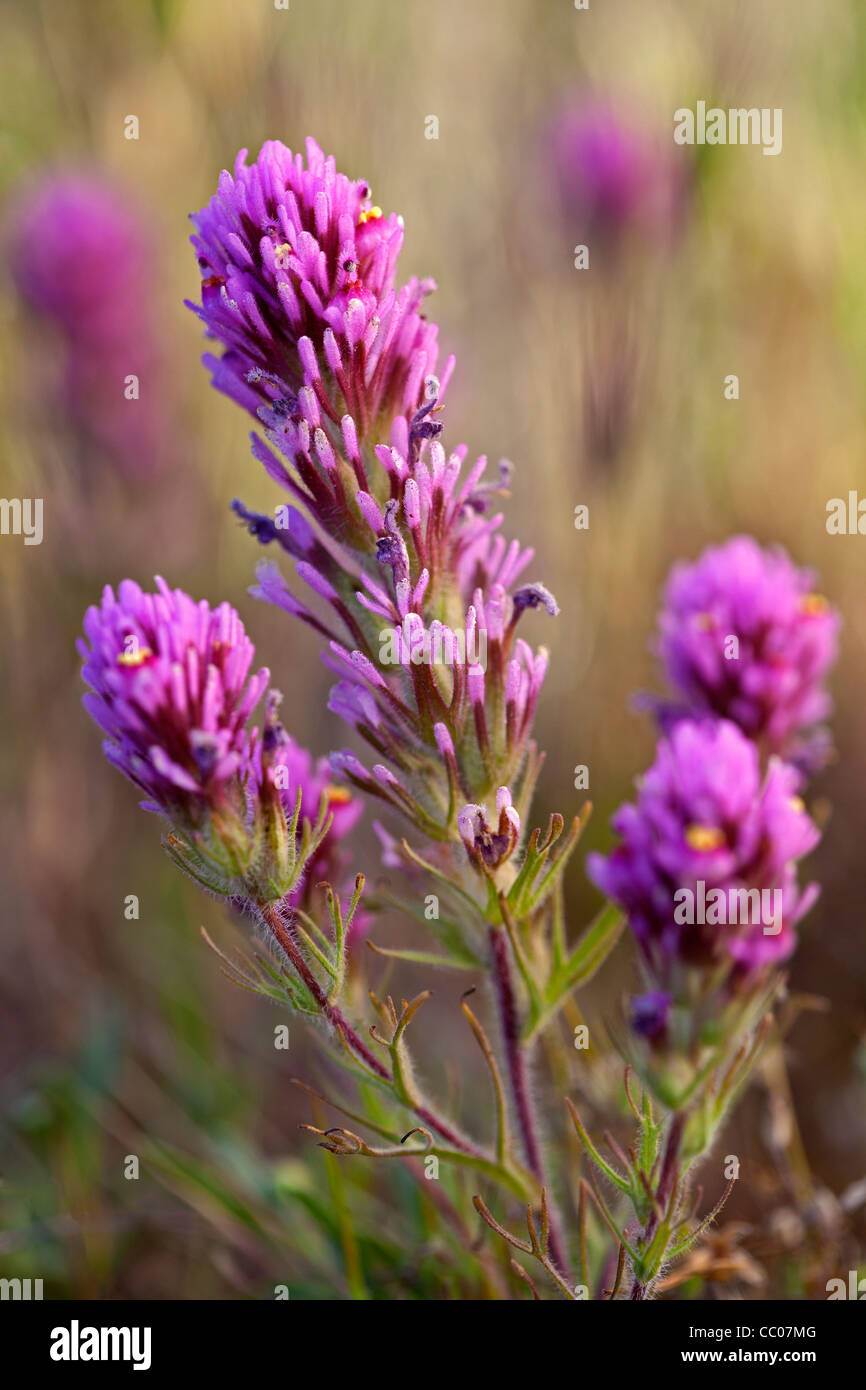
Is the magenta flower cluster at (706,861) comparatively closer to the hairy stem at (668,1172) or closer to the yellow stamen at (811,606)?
the hairy stem at (668,1172)

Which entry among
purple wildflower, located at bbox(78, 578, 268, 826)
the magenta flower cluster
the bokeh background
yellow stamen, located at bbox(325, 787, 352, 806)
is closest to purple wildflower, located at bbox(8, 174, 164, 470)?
the bokeh background

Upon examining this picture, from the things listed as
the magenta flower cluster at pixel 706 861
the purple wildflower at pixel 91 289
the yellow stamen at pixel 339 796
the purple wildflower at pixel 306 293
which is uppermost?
the purple wildflower at pixel 91 289

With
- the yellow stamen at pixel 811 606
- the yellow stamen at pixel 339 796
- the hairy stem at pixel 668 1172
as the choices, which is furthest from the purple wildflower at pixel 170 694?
the yellow stamen at pixel 811 606

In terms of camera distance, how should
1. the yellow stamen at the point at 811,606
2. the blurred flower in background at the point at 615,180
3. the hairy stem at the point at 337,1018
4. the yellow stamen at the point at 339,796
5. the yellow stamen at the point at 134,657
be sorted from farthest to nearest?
1. the blurred flower in background at the point at 615,180
2. the yellow stamen at the point at 811,606
3. the yellow stamen at the point at 339,796
4. the hairy stem at the point at 337,1018
5. the yellow stamen at the point at 134,657

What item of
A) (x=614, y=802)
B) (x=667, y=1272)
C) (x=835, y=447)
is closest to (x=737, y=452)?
(x=835, y=447)

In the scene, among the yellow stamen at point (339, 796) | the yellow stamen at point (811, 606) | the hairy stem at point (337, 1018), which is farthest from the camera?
the yellow stamen at point (811, 606)

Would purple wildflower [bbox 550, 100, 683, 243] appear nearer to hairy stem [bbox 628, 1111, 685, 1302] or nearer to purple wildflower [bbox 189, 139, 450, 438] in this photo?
purple wildflower [bbox 189, 139, 450, 438]

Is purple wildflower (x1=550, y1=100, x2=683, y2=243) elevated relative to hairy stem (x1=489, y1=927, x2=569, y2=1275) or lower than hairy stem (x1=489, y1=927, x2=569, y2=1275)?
elevated

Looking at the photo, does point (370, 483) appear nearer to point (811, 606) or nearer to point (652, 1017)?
point (652, 1017)

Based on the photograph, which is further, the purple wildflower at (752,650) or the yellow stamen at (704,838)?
the purple wildflower at (752,650)
